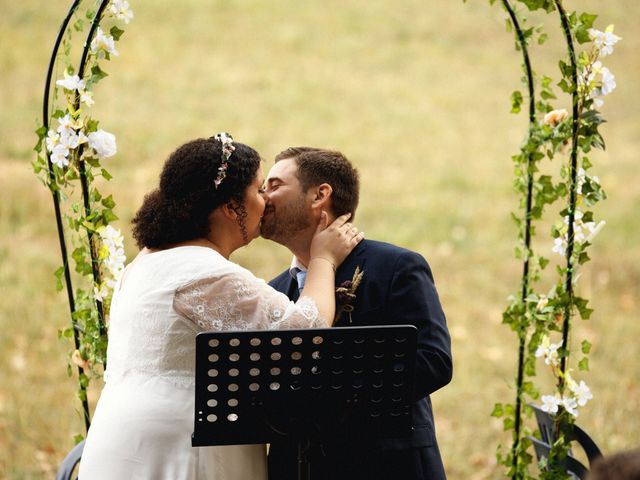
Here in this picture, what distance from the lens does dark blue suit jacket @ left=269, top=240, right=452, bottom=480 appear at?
3.10 metres

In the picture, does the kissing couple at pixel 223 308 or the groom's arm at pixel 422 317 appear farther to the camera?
the groom's arm at pixel 422 317

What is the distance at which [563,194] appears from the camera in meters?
3.66

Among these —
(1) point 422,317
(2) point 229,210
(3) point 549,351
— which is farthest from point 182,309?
(3) point 549,351

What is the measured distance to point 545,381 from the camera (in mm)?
6633

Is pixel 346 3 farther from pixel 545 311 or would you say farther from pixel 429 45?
pixel 545 311

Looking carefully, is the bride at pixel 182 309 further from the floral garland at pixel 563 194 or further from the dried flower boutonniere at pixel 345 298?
the floral garland at pixel 563 194

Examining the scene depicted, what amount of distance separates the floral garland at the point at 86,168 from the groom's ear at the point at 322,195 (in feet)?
2.76

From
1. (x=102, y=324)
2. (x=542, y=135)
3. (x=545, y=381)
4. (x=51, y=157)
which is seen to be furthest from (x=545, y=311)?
(x=545, y=381)

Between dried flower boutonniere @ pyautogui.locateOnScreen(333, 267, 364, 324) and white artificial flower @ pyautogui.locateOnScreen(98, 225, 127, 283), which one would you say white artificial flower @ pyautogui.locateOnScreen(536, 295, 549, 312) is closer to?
dried flower boutonniere @ pyautogui.locateOnScreen(333, 267, 364, 324)

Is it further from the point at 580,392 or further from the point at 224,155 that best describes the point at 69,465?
the point at 580,392

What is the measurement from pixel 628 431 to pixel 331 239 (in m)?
3.51

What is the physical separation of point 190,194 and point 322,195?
1.88ft

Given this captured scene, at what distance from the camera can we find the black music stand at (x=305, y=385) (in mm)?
2650

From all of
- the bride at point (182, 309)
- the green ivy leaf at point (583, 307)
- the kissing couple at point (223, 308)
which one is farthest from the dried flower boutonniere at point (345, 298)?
the green ivy leaf at point (583, 307)
